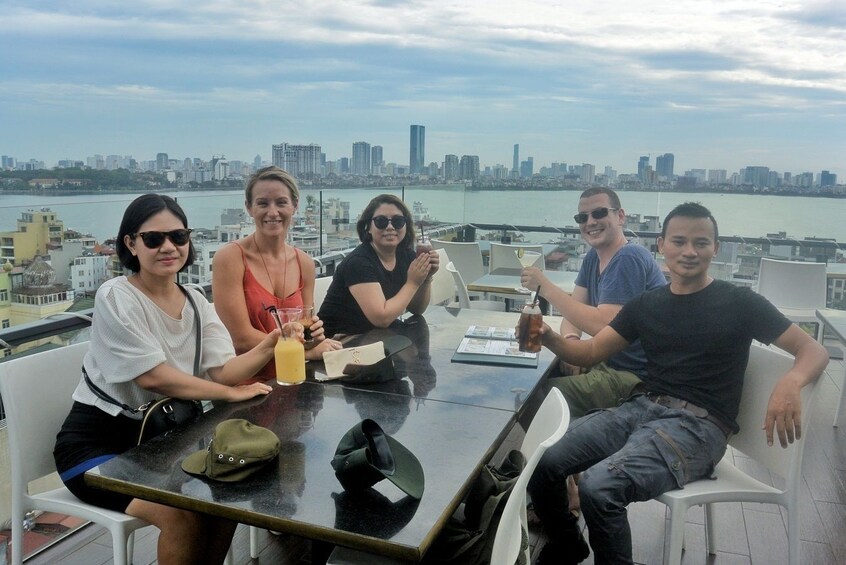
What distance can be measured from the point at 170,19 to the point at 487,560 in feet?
24.5

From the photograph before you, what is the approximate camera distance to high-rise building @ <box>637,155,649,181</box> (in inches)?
246

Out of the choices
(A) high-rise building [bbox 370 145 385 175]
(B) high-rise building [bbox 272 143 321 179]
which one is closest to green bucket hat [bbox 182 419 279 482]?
(B) high-rise building [bbox 272 143 321 179]

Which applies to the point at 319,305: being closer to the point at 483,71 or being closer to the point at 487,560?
the point at 487,560

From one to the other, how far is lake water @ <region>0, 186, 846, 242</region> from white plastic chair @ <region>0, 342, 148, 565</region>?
35.9 inches

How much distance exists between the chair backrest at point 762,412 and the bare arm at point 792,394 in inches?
1.0

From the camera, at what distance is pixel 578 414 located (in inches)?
94.8

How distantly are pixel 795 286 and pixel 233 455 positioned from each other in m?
5.03

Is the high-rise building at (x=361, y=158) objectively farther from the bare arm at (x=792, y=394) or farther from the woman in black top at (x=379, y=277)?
the bare arm at (x=792, y=394)

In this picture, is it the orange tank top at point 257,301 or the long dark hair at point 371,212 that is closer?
the orange tank top at point 257,301

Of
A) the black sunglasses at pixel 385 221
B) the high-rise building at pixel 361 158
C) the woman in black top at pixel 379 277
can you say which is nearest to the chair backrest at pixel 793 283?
the woman in black top at pixel 379 277

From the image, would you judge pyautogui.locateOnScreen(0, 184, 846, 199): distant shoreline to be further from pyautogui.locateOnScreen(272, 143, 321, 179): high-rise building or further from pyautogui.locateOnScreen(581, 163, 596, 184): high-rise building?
pyautogui.locateOnScreen(581, 163, 596, 184): high-rise building

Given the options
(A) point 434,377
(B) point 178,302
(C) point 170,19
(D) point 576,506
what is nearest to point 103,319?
(B) point 178,302

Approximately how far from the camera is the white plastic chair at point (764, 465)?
5.70 feet

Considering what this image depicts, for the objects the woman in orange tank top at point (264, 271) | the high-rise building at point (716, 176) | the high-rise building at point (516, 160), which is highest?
the high-rise building at point (516, 160)
